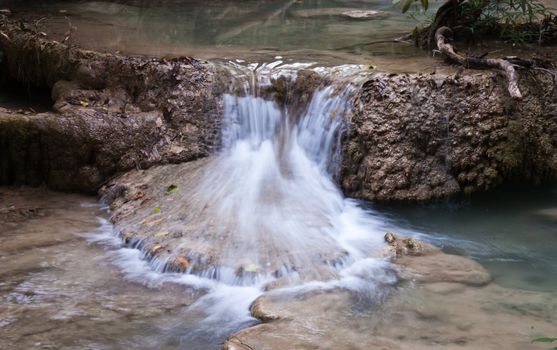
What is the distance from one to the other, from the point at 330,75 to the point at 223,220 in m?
2.08

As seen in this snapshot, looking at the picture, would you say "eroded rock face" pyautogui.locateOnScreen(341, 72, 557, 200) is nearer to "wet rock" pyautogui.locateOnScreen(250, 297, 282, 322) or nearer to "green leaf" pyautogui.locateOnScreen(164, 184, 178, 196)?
"green leaf" pyautogui.locateOnScreen(164, 184, 178, 196)

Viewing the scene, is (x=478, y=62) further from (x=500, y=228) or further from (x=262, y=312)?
(x=262, y=312)

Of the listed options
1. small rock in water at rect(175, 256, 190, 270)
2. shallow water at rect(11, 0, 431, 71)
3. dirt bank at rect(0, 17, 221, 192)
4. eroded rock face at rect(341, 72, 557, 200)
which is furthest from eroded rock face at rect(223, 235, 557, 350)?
shallow water at rect(11, 0, 431, 71)

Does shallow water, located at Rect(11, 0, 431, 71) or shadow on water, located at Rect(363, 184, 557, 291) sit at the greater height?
shallow water, located at Rect(11, 0, 431, 71)

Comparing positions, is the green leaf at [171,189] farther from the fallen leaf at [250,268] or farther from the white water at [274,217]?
the fallen leaf at [250,268]

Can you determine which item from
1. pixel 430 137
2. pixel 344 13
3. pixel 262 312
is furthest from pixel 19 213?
pixel 344 13

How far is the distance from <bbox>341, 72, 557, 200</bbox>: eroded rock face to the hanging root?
0.15 m

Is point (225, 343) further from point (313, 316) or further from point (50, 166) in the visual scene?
point (50, 166)

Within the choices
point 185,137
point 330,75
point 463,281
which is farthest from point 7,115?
point 463,281

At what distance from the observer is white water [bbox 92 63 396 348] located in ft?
14.0

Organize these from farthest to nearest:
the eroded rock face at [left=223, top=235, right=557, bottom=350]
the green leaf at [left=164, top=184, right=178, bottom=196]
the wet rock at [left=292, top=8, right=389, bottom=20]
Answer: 1. the wet rock at [left=292, top=8, right=389, bottom=20]
2. the green leaf at [left=164, top=184, right=178, bottom=196]
3. the eroded rock face at [left=223, top=235, right=557, bottom=350]

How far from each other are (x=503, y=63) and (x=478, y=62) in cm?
31

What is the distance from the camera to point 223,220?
5.06 meters

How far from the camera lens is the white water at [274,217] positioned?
4.27m
